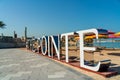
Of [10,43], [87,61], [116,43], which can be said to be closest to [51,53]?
[87,61]

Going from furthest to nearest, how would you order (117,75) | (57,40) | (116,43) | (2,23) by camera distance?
(2,23) < (116,43) < (57,40) < (117,75)

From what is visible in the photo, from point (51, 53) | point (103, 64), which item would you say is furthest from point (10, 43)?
point (103, 64)

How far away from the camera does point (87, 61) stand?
39.9 feet

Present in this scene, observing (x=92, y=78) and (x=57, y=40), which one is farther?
(x=57, y=40)

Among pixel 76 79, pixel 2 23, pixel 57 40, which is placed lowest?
pixel 76 79

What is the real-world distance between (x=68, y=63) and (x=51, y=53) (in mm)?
5307

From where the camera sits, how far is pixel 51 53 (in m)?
18.2

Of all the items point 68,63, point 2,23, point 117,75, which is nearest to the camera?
point 117,75

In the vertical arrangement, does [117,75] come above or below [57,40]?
below

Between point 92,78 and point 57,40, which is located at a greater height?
point 57,40

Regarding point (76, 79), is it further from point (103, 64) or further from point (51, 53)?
point (51, 53)

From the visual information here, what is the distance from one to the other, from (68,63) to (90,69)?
3.12 m

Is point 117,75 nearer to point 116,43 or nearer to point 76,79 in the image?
point 76,79

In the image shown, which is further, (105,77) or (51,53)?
(51,53)
